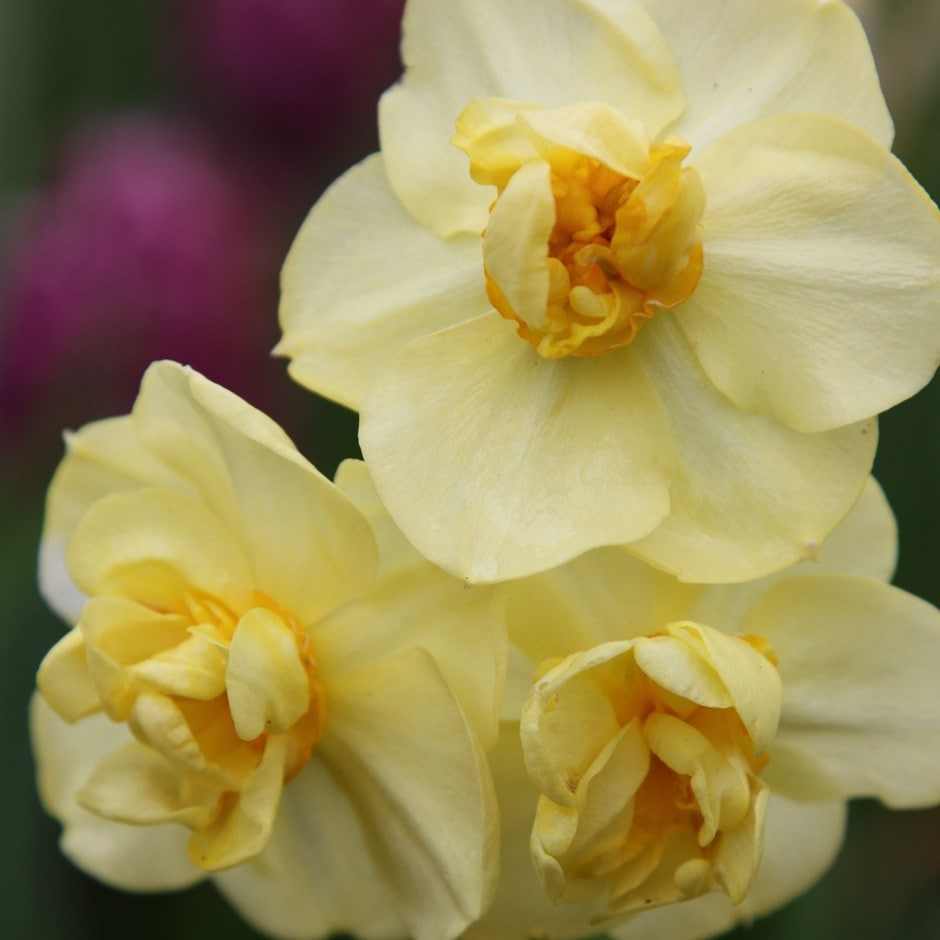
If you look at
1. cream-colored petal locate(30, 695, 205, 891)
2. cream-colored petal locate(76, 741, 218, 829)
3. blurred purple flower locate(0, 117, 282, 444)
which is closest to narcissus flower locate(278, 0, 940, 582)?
cream-colored petal locate(76, 741, 218, 829)

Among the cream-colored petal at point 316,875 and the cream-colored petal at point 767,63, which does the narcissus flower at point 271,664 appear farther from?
the cream-colored petal at point 767,63

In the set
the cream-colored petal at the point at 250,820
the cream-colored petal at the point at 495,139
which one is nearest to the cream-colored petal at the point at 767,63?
the cream-colored petal at the point at 495,139

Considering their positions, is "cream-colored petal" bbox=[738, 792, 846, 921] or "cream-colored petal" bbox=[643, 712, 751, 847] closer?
"cream-colored petal" bbox=[643, 712, 751, 847]

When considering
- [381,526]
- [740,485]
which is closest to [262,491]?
[381,526]

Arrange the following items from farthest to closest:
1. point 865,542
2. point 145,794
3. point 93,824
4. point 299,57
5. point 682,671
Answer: point 299,57
point 93,824
point 865,542
point 145,794
point 682,671

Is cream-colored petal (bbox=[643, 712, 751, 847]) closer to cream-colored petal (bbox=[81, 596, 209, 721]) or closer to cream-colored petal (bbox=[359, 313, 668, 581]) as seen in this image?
cream-colored petal (bbox=[359, 313, 668, 581])

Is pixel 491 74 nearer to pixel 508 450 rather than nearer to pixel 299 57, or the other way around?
pixel 508 450
